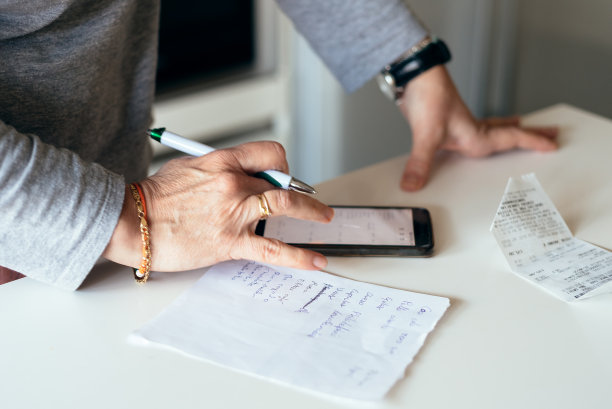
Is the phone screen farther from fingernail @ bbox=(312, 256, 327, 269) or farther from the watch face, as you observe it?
the watch face

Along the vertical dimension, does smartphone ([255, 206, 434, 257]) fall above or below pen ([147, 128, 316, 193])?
below

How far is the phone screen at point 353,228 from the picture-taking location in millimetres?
714

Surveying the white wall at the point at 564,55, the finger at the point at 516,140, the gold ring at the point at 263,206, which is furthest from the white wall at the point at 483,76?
the gold ring at the point at 263,206

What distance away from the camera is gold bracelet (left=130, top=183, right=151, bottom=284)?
0.63m

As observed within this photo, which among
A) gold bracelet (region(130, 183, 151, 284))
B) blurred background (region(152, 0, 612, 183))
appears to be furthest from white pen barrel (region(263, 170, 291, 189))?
blurred background (region(152, 0, 612, 183))

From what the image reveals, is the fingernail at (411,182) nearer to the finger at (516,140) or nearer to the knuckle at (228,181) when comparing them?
the finger at (516,140)

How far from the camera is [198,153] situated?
0.71 metres

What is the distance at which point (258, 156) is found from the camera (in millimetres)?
682

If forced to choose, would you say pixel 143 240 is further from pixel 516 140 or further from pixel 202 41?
pixel 202 41

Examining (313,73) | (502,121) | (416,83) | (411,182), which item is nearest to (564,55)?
(313,73)

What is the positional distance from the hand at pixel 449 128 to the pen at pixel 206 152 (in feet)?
Result: 0.94

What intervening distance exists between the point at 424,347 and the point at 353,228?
0.21 m

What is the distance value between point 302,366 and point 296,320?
0.07 m

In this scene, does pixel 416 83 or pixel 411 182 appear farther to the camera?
pixel 416 83
